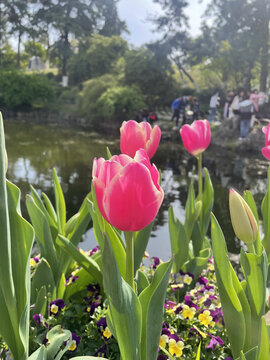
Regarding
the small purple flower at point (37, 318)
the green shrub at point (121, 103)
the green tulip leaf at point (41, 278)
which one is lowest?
the small purple flower at point (37, 318)

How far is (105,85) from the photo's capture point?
64.1 feet

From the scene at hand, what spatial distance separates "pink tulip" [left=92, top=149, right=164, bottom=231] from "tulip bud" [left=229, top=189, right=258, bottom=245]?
0.29m

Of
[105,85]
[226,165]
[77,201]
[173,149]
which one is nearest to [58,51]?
[105,85]

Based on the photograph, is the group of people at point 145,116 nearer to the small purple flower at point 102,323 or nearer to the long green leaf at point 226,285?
the small purple flower at point 102,323

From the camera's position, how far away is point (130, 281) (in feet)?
3.02

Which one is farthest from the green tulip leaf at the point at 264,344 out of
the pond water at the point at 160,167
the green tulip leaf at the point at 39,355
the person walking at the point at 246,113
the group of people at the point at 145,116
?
the group of people at the point at 145,116

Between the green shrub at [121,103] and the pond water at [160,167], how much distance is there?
206 inches

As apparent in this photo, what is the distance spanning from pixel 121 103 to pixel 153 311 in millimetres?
16946

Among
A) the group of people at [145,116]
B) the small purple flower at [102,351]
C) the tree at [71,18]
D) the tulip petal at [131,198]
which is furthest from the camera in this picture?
the tree at [71,18]

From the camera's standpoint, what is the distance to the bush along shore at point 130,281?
2.60ft

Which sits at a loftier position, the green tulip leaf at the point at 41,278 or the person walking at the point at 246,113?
the person walking at the point at 246,113

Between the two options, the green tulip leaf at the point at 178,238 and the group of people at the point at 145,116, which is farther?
the group of people at the point at 145,116

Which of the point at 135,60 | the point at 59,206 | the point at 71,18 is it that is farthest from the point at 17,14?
the point at 59,206

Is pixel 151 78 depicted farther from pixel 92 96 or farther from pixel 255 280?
pixel 255 280
